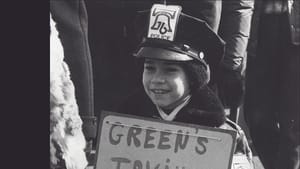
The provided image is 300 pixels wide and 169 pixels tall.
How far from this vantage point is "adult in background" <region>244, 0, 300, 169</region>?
3727 millimetres

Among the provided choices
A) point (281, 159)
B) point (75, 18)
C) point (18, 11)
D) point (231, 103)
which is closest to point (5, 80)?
point (18, 11)

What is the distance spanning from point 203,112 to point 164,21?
1.86 feet

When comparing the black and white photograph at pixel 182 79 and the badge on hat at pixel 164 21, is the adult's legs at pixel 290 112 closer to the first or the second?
the black and white photograph at pixel 182 79

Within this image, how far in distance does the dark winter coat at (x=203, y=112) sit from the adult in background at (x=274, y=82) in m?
Result: 0.12

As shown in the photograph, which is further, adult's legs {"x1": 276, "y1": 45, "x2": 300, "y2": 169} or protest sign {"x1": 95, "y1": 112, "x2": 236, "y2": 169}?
adult's legs {"x1": 276, "y1": 45, "x2": 300, "y2": 169}

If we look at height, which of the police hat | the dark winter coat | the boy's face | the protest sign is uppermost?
the police hat

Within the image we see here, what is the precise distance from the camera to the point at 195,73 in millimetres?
3648

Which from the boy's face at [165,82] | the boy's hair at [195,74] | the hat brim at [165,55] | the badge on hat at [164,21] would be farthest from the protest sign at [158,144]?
the badge on hat at [164,21]

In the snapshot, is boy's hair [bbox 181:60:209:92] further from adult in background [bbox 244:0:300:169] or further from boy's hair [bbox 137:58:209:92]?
adult in background [bbox 244:0:300:169]

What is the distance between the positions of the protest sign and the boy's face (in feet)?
0.43

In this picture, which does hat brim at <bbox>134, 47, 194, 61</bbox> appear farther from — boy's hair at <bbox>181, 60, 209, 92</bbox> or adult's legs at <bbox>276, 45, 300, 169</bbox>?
adult's legs at <bbox>276, 45, 300, 169</bbox>

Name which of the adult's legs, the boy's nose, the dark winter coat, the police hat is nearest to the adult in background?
the adult's legs

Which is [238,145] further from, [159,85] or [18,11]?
[18,11]

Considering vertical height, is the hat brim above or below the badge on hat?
below
